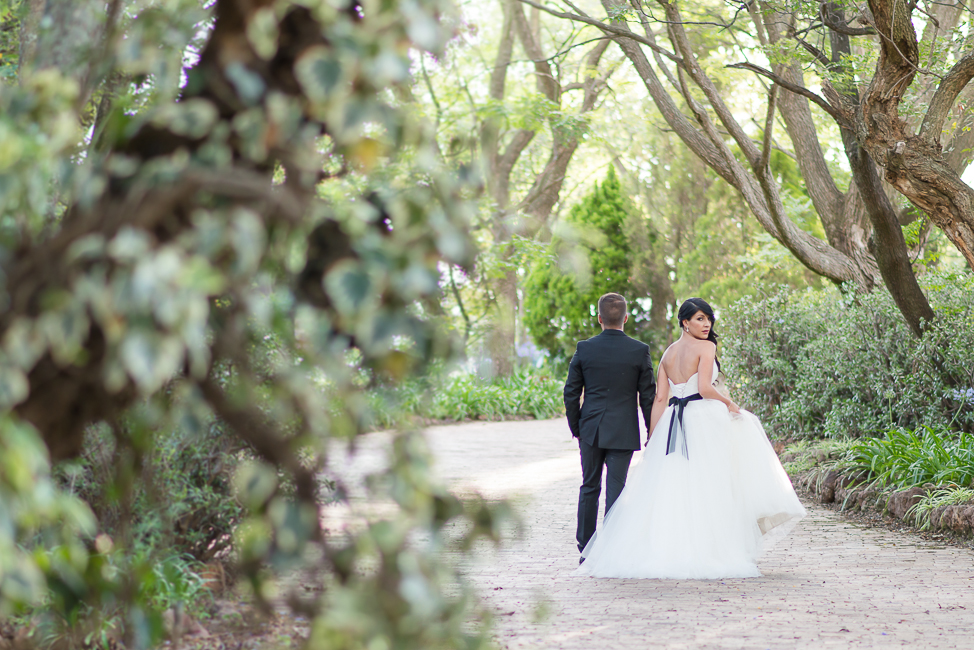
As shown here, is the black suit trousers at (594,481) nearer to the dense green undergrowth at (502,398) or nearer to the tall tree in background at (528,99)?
the tall tree in background at (528,99)

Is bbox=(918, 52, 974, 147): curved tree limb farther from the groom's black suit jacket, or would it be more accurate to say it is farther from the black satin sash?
the groom's black suit jacket

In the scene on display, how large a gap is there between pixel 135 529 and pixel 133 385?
2.95 m

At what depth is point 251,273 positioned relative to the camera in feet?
3.98

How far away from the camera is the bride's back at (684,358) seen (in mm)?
6471

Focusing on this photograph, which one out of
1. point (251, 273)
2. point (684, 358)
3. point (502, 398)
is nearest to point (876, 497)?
point (684, 358)

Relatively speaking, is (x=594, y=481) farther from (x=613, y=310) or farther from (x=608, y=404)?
(x=613, y=310)

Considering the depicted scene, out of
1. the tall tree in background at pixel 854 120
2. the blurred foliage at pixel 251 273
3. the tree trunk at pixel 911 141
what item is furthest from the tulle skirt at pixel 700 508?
the blurred foliage at pixel 251 273

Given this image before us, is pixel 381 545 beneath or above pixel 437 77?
beneath

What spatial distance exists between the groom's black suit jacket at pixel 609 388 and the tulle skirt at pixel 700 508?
9.8 inches

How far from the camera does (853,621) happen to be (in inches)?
187

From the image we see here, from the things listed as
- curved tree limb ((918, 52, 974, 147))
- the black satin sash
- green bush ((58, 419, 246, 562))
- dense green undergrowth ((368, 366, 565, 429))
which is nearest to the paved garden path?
green bush ((58, 419, 246, 562))

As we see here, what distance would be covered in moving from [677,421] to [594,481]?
76 centimetres

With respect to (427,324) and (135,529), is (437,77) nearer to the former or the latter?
(135,529)

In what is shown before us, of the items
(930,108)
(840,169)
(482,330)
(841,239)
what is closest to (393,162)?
(482,330)
